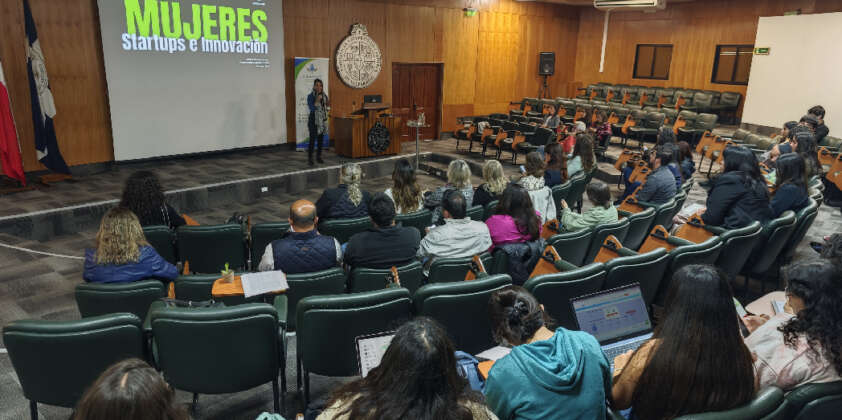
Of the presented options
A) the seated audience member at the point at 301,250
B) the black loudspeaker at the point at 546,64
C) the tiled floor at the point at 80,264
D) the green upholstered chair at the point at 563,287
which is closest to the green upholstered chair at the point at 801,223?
the tiled floor at the point at 80,264

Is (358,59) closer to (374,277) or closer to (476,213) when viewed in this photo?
(476,213)

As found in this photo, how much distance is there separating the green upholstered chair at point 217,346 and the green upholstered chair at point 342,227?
188 centimetres

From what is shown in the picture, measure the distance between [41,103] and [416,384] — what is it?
27.5 ft

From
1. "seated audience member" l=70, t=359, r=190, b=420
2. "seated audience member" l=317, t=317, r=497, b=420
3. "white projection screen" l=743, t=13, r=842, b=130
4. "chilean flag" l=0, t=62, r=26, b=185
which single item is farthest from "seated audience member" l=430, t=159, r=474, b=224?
"white projection screen" l=743, t=13, r=842, b=130

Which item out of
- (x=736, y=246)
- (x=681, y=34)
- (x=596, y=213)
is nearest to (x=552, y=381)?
(x=736, y=246)

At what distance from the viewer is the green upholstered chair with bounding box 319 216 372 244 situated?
14.7 feet

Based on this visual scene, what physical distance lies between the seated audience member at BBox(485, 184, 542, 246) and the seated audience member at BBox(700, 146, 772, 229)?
1948mm

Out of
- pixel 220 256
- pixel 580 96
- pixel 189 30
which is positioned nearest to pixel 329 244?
pixel 220 256

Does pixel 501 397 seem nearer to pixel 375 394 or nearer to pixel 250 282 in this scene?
pixel 375 394

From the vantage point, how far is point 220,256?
14.2 ft

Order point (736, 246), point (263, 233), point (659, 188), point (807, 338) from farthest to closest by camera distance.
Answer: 1. point (659, 188)
2. point (263, 233)
3. point (736, 246)
4. point (807, 338)

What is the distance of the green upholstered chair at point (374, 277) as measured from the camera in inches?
134

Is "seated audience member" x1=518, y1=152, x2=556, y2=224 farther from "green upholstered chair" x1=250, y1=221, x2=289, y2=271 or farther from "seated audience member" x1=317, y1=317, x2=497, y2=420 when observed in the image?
"seated audience member" x1=317, y1=317, x2=497, y2=420

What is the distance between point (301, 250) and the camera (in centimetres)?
346
